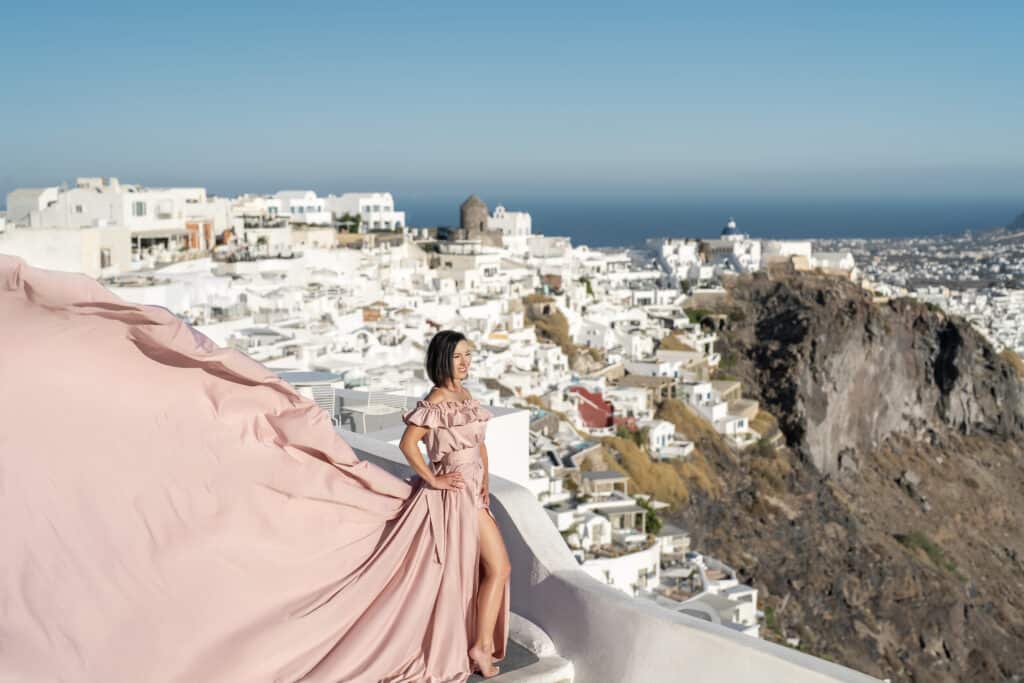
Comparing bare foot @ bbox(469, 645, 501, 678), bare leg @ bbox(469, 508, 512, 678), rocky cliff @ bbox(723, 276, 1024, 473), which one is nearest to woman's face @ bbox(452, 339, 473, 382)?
bare leg @ bbox(469, 508, 512, 678)

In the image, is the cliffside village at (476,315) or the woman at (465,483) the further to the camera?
the cliffside village at (476,315)

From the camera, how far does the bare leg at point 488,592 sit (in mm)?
2551

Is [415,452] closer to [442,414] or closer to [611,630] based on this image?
[442,414]

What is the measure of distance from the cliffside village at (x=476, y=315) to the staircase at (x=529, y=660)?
7990 millimetres

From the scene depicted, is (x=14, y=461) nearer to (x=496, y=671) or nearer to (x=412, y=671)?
(x=412, y=671)

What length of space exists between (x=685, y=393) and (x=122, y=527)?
2830 cm

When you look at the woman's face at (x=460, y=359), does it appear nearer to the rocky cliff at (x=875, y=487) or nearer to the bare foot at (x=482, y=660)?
the bare foot at (x=482, y=660)

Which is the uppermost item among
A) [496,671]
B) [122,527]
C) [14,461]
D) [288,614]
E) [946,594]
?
[14,461]

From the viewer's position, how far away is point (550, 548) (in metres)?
2.85

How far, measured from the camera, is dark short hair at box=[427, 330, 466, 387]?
260cm

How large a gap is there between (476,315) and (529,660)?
2677 centimetres

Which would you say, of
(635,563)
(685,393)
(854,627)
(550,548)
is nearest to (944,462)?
(685,393)

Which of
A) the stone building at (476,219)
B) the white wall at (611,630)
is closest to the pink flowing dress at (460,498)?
the white wall at (611,630)

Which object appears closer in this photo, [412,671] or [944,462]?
[412,671]
